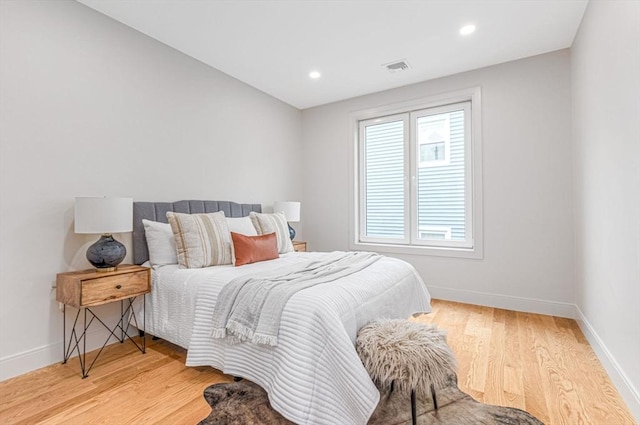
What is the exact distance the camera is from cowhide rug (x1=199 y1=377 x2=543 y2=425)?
1.58 meters

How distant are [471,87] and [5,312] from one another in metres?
4.52

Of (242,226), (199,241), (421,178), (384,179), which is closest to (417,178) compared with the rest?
(421,178)

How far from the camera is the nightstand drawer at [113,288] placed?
204 cm

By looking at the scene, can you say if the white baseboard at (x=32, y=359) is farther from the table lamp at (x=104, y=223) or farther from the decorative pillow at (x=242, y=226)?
the decorative pillow at (x=242, y=226)

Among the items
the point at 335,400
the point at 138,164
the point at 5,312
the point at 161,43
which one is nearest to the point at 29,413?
the point at 5,312

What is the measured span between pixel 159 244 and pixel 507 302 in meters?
3.47

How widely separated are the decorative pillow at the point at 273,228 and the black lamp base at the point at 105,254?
125 centimetres

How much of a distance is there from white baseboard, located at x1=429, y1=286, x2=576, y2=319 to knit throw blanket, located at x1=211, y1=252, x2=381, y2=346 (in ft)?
6.73

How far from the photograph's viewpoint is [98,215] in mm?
2123

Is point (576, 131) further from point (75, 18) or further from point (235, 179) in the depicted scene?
point (75, 18)

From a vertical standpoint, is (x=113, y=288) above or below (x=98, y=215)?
below

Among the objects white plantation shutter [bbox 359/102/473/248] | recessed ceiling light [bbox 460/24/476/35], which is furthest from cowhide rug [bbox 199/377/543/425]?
recessed ceiling light [bbox 460/24/476/35]

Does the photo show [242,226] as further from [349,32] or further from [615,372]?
[615,372]

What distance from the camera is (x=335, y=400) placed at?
1.41m
